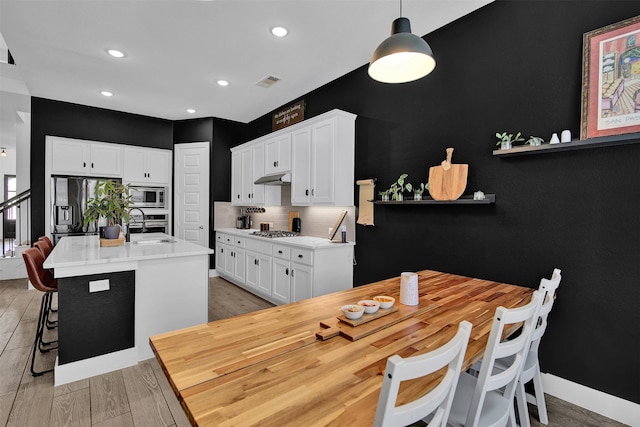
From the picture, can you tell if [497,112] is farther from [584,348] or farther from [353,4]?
[584,348]

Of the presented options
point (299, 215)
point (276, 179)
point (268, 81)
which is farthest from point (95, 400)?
point (268, 81)

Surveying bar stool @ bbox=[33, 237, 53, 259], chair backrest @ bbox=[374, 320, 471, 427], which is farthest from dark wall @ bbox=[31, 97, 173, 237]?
chair backrest @ bbox=[374, 320, 471, 427]

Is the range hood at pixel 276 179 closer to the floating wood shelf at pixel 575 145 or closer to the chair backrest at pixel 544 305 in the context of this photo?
the floating wood shelf at pixel 575 145

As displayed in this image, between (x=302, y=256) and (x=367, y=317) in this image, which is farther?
(x=302, y=256)

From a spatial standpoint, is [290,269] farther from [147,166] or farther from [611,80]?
[147,166]

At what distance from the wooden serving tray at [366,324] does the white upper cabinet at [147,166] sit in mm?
5529

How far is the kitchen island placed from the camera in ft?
7.60

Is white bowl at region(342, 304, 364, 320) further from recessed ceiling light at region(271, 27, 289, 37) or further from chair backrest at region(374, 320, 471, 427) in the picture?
recessed ceiling light at region(271, 27, 289, 37)

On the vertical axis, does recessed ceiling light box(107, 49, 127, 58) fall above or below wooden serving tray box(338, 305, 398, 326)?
above

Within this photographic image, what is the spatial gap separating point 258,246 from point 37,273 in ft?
7.91

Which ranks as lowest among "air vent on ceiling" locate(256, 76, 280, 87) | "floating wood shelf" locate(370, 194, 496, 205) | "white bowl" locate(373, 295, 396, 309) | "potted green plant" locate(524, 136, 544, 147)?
"white bowl" locate(373, 295, 396, 309)

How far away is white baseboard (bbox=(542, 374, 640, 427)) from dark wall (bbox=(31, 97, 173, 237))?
6624mm

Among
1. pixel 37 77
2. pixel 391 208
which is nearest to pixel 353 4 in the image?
pixel 391 208

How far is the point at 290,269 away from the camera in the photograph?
371cm
